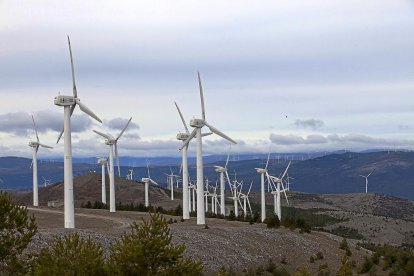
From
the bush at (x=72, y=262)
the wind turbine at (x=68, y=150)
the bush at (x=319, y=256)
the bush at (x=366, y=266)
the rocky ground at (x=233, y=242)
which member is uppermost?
the wind turbine at (x=68, y=150)

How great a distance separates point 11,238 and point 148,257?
7.94 metres

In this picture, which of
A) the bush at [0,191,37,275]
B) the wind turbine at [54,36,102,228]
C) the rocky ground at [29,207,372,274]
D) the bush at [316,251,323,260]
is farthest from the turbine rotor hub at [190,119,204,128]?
the bush at [0,191,37,275]

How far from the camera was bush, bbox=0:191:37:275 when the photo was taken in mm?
32688

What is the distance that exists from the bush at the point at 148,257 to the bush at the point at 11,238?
5120 mm

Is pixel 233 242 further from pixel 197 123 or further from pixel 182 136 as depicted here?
pixel 182 136

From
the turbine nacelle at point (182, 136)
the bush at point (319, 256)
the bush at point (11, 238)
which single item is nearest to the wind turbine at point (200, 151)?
the turbine nacelle at point (182, 136)

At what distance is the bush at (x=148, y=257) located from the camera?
98.4 feet

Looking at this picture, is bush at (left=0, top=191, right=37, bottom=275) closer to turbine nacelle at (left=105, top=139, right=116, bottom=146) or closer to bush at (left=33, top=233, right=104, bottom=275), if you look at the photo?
bush at (left=33, top=233, right=104, bottom=275)

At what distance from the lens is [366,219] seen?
17012cm

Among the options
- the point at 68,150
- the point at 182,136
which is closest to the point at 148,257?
the point at 68,150

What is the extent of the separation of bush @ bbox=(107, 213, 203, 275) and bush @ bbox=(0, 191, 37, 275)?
202 inches

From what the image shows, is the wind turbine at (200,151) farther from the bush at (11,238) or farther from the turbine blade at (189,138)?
the bush at (11,238)

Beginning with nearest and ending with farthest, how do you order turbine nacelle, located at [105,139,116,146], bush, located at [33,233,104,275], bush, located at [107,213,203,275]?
1. bush, located at [33,233,104,275]
2. bush, located at [107,213,203,275]
3. turbine nacelle, located at [105,139,116,146]

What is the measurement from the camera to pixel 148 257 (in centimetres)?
3042
